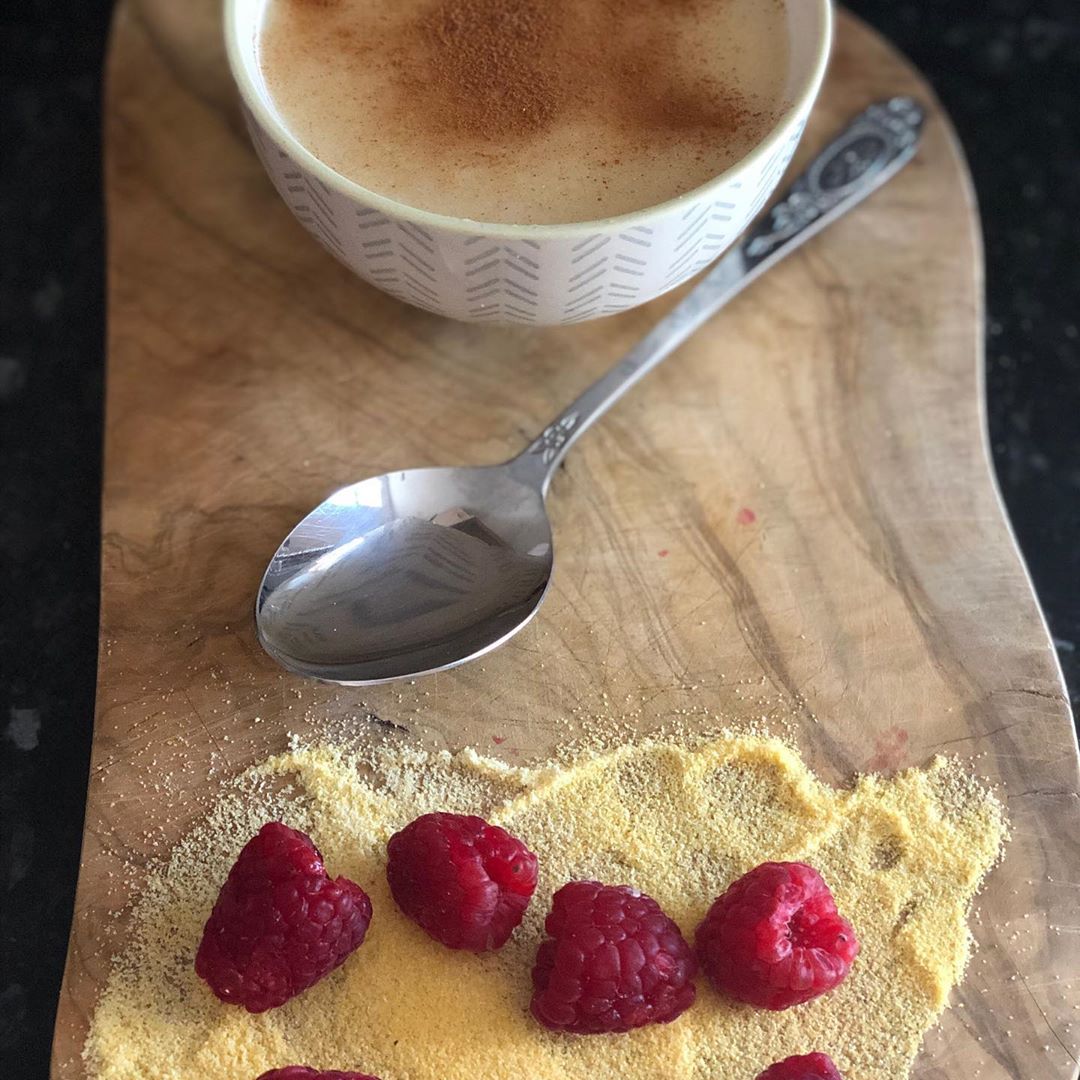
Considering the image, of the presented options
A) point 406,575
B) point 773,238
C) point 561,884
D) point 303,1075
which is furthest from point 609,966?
point 773,238

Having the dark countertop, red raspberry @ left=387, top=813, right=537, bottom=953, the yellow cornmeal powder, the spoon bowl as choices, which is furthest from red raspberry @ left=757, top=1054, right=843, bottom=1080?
the dark countertop

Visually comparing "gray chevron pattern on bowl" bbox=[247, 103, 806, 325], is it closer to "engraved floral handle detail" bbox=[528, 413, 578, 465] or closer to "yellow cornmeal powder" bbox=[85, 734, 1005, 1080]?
"engraved floral handle detail" bbox=[528, 413, 578, 465]

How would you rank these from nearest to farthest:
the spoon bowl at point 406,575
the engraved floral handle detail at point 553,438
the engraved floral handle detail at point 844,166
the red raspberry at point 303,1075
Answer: the red raspberry at point 303,1075, the spoon bowl at point 406,575, the engraved floral handle detail at point 553,438, the engraved floral handle detail at point 844,166

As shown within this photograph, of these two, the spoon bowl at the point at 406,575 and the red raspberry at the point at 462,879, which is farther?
the spoon bowl at the point at 406,575

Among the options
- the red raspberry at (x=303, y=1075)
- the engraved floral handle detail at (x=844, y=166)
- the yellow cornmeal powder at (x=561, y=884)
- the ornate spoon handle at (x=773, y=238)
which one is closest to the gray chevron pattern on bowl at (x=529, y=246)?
the ornate spoon handle at (x=773, y=238)

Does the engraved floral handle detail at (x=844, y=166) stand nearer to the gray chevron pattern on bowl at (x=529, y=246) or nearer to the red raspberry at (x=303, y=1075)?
the gray chevron pattern on bowl at (x=529, y=246)

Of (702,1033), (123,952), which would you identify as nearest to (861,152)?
(702,1033)

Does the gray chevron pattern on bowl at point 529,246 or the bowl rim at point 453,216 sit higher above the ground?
the bowl rim at point 453,216
